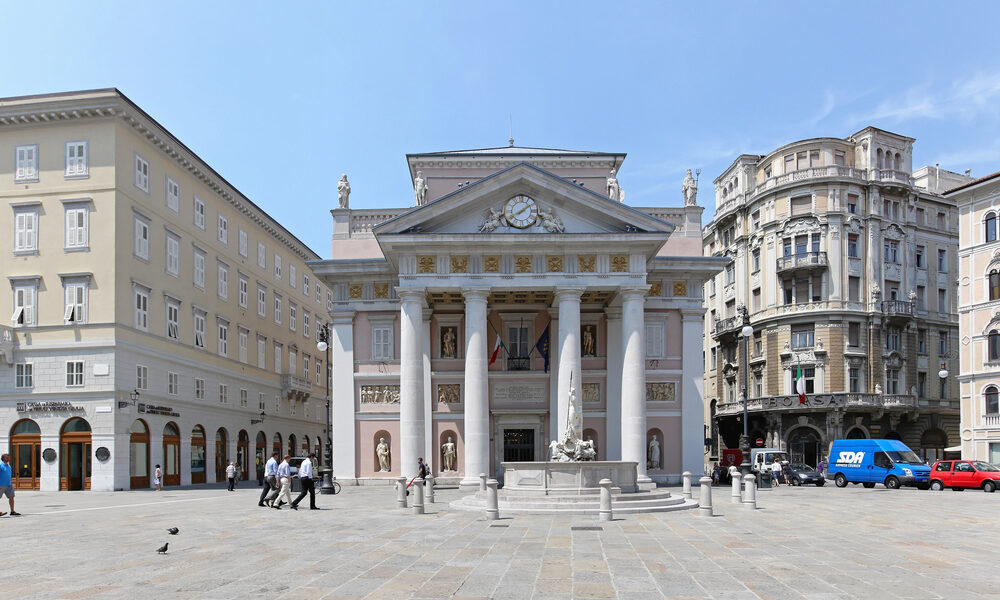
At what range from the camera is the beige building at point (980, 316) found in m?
48.8

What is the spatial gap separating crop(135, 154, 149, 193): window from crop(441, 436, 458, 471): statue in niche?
1926cm

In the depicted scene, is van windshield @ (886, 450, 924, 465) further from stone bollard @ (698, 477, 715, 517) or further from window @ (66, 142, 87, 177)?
window @ (66, 142, 87, 177)

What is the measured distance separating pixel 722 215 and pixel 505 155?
2972 cm

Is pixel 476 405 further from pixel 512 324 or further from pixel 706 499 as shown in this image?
pixel 706 499

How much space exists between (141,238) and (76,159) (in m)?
4.53

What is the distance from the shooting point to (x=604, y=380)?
4344 centimetres

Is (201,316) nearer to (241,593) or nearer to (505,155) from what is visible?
(505,155)

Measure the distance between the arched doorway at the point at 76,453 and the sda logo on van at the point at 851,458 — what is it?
122 feet

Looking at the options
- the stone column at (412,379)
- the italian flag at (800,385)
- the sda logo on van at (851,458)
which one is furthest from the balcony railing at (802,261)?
the stone column at (412,379)

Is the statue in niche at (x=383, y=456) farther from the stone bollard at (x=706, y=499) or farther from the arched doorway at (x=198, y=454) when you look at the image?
the stone bollard at (x=706, y=499)

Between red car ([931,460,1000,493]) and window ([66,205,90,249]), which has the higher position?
window ([66,205,90,249])

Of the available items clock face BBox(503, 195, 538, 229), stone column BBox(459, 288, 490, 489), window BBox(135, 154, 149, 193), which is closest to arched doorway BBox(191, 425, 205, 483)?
window BBox(135, 154, 149, 193)

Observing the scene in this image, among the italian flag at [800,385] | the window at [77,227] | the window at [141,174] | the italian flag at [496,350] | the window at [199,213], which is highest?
the window at [141,174]

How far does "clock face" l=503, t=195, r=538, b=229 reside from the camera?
3919 centimetres
